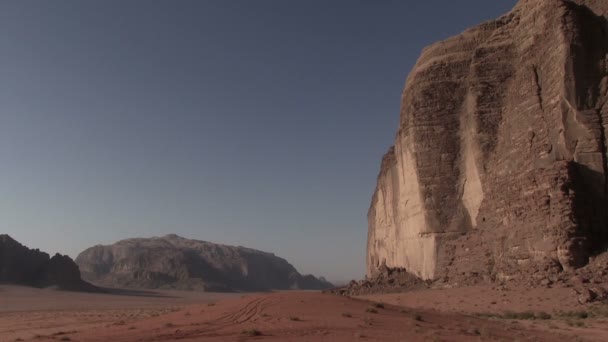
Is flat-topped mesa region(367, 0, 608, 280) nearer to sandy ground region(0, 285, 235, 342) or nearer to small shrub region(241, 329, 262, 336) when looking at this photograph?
small shrub region(241, 329, 262, 336)

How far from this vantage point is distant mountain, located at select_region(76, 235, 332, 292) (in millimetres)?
120250

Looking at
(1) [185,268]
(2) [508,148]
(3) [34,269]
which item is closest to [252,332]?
(2) [508,148]

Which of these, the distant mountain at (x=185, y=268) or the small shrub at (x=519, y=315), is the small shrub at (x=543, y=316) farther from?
the distant mountain at (x=185, y=268)

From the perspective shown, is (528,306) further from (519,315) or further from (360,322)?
(360,322)

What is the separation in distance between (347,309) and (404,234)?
19369mm

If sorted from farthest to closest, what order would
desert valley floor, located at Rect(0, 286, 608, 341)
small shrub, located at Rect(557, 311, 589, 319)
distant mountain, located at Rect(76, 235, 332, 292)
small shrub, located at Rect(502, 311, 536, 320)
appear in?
distant mountain, located at Rect(76, 235, 332, 292) → small shrub, located at Rect(502, 311, 536, 320) → small shrub, located at Rect(557, 311, 589, 319) → desert valley floor, located at Rect(0, 286, 608, 341)

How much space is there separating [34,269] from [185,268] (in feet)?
141

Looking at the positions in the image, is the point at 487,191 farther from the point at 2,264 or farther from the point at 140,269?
the point at 140,269

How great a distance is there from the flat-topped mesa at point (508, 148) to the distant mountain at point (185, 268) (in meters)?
93.3

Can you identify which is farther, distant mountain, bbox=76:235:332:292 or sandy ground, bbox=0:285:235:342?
distant mountain, bbox=76:235:332:292

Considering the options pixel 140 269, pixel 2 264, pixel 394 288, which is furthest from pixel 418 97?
pixel 140 269

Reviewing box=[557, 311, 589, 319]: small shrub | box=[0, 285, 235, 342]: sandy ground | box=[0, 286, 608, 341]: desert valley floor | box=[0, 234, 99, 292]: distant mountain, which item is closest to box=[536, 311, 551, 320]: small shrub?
box=[0, 286, 608, 341]: desert valley floor

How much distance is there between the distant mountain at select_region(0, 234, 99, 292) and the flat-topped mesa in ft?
229

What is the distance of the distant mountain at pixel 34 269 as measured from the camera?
84.2 meters
